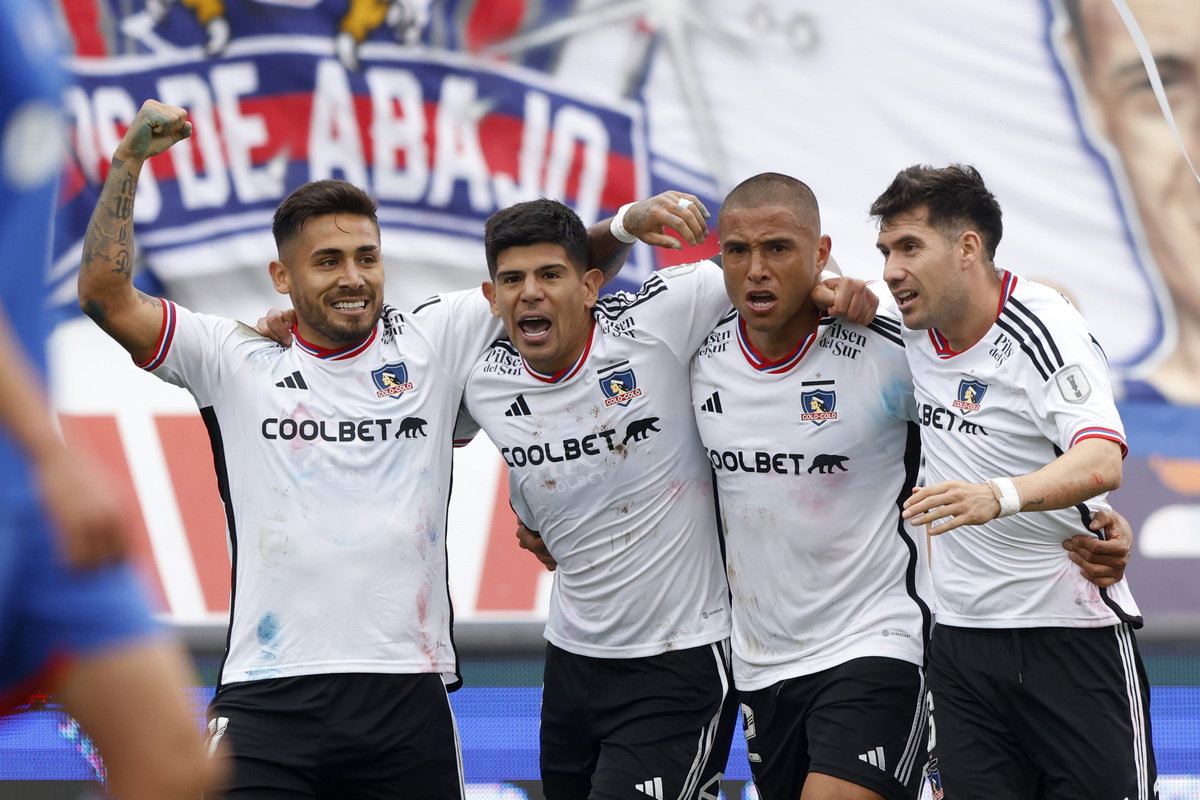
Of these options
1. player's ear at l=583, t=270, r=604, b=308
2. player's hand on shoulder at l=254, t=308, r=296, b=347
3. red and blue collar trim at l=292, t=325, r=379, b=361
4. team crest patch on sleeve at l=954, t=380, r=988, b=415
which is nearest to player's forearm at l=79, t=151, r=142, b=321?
player's hand on shoulder at l=254, t=308, r=296, b=347

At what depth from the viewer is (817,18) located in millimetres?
6664

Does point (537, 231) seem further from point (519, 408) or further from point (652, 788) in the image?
point (652, 788)

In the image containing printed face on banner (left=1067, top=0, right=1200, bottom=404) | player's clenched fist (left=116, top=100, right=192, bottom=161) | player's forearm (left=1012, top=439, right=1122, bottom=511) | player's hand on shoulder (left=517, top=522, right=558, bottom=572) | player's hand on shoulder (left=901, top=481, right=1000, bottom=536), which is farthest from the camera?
printed face on banner (left=1067, top=0, right=1200, bottom=404)

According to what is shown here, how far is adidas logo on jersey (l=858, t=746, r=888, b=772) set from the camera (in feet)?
11.3

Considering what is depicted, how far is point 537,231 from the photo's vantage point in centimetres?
376

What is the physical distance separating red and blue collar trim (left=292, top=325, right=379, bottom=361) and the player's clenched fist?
2.44ft

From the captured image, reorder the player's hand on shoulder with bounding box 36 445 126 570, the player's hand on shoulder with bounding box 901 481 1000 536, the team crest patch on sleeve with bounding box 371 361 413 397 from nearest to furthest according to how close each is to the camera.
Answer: the player's hand on shoulder with bounding box 36 445 126 570 < the player's hand on shoulder with bounding box 901 481 1000 536 < the team crest patch on sleeve with bounding box 371 361 413 397

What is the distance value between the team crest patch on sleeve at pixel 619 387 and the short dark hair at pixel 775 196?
591mm

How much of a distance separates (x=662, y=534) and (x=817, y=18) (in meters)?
4.01

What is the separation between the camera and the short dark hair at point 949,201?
11.7ft

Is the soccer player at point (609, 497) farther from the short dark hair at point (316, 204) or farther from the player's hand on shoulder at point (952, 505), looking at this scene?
the player's hand on shoulder at point (952, 505)

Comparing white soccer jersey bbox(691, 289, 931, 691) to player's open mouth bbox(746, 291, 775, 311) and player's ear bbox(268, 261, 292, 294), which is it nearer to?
player's open mouth bbox(746, 291, 775, 311)

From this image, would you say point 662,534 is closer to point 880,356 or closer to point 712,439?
point 712,439

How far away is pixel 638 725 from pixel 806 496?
0.86 metres
